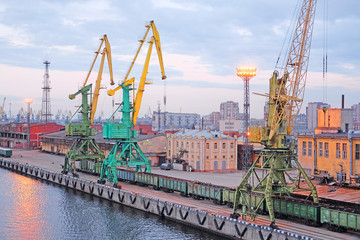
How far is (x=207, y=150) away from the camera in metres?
70.4

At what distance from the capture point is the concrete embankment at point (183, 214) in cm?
3046

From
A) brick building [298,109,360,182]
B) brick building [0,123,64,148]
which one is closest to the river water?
brick building [298,109,360,182]

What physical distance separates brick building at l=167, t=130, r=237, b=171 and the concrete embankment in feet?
68.6

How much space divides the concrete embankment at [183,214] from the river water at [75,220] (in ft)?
2.09

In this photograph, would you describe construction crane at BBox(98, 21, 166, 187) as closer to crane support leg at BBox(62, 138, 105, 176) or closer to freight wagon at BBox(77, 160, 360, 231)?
freight wagon at BBox(77, 160, 360, 231)

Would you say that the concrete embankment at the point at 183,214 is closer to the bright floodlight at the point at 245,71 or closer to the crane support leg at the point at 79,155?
the crane support leg at the point at 79,155

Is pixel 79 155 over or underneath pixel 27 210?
over

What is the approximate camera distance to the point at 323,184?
50719 millimetres

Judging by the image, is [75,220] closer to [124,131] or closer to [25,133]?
[124,131]

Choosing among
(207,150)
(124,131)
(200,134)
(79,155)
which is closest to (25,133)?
(79,155)

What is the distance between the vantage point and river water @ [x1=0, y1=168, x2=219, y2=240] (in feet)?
119

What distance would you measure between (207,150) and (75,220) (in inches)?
1304

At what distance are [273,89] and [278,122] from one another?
3.09 m

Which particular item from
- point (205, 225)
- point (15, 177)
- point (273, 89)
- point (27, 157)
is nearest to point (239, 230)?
point (205, 225)
